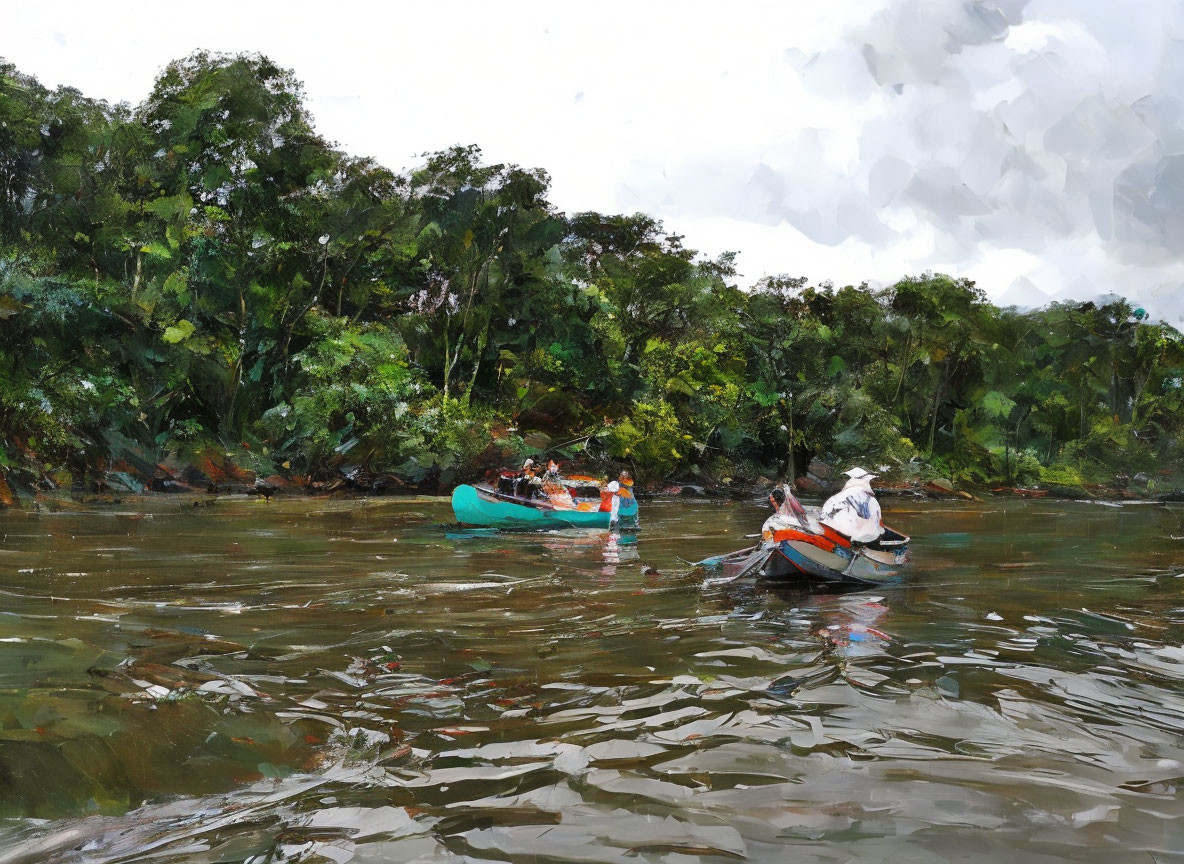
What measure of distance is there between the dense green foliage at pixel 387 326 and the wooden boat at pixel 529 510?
1364 cm

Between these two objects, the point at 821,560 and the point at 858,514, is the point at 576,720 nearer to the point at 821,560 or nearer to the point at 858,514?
the point at 821,560

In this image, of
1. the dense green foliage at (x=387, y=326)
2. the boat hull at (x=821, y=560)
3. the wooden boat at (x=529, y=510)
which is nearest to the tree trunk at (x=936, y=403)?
the dense green foliage at (x=387, y=326)

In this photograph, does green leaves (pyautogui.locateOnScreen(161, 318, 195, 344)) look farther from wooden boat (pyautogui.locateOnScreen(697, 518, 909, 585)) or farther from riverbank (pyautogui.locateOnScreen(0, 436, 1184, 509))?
wooden boat (pyautogui.locateOnScreen(697, 518, 909, 585))

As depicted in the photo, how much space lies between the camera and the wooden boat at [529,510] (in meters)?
25.8

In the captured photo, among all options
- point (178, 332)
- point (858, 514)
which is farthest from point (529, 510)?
point (178, 332)

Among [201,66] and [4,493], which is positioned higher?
[201,66]

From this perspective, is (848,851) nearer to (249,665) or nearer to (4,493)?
(249,665)

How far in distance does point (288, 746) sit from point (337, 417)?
114ft

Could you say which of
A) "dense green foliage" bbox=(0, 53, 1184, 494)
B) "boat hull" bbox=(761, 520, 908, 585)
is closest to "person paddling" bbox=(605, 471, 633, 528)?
"boat hull" bbox=(761, 520, 908, 585)

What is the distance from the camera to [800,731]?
7555 mm

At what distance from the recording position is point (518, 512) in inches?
1028

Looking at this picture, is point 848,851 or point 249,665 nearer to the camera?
point 848,851

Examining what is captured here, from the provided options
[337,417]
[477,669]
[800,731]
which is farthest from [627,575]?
[337,417]

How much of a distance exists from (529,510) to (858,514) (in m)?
11.8
